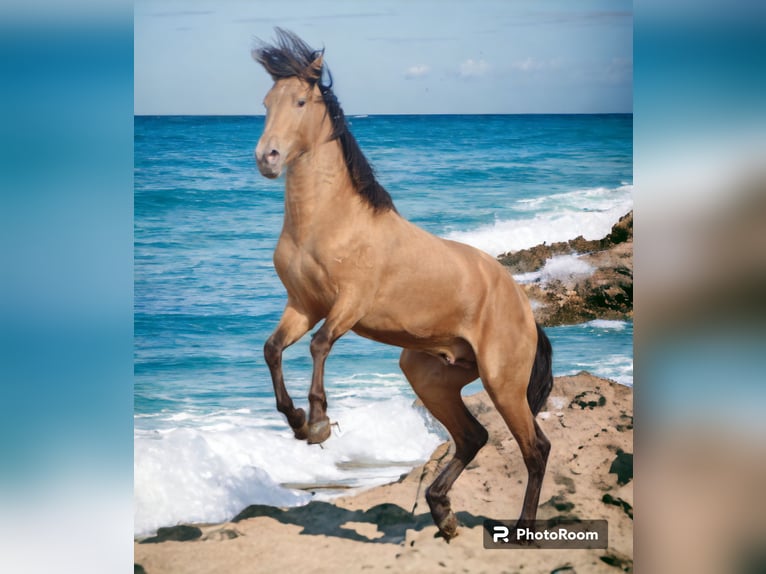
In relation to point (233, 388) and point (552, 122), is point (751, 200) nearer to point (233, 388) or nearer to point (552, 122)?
point (552, 122)

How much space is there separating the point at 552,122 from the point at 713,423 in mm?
1727

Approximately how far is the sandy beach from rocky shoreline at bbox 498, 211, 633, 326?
34 centimetres

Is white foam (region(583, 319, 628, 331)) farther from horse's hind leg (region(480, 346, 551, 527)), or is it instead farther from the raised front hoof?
the raised front hoof

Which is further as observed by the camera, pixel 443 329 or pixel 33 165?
pixel 33 165

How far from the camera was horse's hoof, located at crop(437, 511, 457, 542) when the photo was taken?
483 centimetres

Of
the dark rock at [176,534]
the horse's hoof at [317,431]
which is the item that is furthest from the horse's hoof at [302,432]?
the dark rock at [176,534]

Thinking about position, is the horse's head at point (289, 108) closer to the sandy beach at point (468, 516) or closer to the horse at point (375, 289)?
the horse at point (375, 289)

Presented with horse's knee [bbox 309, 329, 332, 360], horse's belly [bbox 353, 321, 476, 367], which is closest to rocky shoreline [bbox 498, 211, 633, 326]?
horse's belly [bbox 353, 321, 476, 367]

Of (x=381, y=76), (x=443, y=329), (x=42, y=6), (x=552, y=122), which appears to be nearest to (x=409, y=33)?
(x=381, y=76)

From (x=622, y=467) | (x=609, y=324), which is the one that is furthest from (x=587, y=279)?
(x=622, y=467)

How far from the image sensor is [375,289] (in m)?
4.46

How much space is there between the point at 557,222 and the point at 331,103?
1.31 m

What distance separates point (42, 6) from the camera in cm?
512

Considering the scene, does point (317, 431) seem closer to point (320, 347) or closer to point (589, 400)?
point (320, 347)
